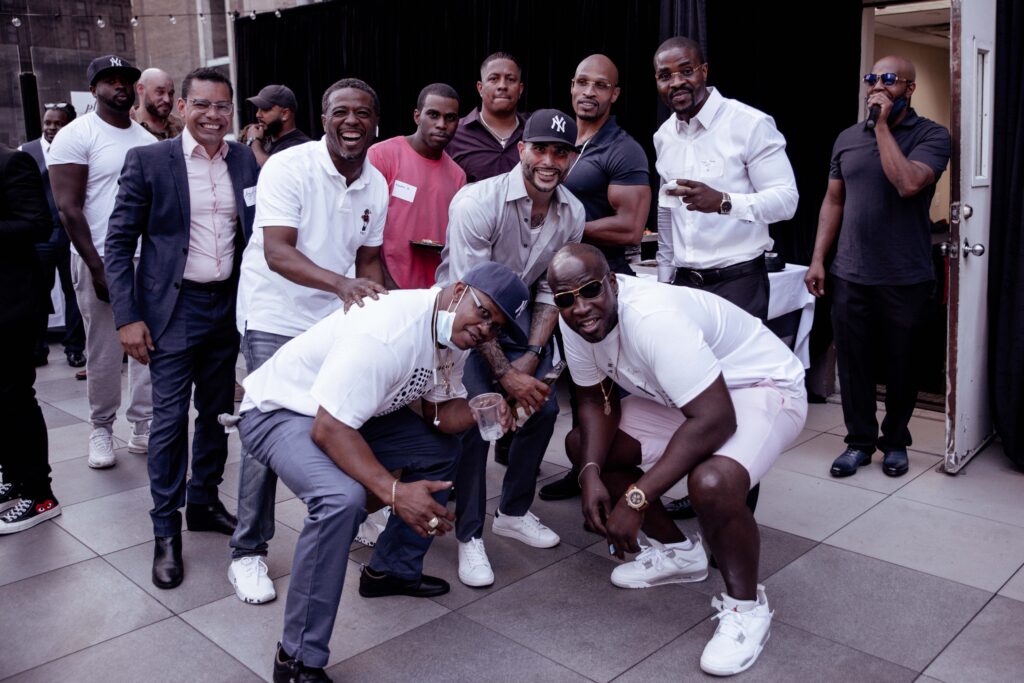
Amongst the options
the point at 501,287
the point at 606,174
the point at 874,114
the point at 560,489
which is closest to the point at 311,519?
the point at 501,287

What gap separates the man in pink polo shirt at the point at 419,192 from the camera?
12.2ft

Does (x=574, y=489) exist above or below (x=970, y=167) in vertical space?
below

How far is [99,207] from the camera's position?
14.1ft

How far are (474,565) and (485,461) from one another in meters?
0.36

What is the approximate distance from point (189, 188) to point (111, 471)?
1.78 meters

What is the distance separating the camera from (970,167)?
153 inches

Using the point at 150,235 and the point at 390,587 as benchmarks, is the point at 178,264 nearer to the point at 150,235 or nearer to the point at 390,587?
the point at 150,235

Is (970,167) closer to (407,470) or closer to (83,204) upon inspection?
(407,470)

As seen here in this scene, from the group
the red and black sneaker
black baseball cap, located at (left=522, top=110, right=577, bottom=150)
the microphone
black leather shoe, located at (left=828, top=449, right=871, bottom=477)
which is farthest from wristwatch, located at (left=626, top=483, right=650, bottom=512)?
the red and black sneaker

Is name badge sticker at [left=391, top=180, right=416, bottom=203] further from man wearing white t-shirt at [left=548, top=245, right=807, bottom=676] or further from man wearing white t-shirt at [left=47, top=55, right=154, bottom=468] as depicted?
man wearing white t-shirt at [left=47, top=55, right=154, bottom=468]

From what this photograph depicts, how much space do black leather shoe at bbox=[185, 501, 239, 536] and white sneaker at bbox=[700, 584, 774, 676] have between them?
73.9 inches

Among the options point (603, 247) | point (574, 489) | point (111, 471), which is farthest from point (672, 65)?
point (111, 471)

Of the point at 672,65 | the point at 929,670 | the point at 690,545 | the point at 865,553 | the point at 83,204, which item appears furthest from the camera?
the point at 83,204

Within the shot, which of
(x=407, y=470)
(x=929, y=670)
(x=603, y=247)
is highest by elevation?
(x=603, y=247)
